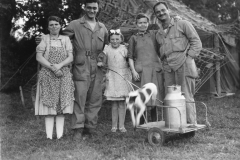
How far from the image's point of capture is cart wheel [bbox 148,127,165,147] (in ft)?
11.7

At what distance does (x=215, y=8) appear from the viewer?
14172 mm

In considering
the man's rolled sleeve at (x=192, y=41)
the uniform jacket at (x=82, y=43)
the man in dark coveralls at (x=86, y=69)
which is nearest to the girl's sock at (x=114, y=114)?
the man in dark coveralls at (x=86, y=69)

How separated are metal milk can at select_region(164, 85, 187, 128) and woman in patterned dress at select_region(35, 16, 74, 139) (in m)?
1.25

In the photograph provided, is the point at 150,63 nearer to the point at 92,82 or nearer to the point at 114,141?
the point at 92,82

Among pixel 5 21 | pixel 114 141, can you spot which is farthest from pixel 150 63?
pixel 5 21

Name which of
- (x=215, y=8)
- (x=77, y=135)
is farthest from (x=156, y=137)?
(x=215, y=8)

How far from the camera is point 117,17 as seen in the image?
7262 millimetres

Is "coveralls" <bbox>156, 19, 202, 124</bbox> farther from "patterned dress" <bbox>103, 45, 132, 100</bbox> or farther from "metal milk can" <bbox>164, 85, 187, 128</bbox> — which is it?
"patterned dress" <bbox>103, 45, 132, 100</bbox>

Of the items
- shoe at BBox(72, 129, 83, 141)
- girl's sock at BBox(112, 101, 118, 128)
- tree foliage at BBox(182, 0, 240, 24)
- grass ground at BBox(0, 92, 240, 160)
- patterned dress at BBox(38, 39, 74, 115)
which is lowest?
grass ground at BBox(0, 92, 240, 160)

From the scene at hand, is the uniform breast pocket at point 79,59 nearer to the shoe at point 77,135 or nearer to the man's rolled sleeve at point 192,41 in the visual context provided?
the shoe at point 77,135

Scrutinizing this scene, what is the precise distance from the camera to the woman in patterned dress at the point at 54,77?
3.92m

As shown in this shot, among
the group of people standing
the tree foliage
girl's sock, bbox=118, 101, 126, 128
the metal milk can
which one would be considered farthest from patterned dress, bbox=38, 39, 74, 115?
the tree foliage

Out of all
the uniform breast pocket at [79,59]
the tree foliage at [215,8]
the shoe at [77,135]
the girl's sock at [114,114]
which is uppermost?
the tree foliage at [215,8]

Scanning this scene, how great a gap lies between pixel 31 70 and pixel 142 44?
8.91 meters
